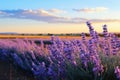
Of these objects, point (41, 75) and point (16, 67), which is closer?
point (41, 75)

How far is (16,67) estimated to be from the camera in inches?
500

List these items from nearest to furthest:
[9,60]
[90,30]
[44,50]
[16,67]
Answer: [90,30] → [44,50] → [16,67] → [9,60]

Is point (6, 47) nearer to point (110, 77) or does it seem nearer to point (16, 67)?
point (16, 67)

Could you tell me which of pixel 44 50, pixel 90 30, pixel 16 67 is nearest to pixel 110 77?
pixel 90 30

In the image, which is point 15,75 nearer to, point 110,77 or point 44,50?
point 44,50

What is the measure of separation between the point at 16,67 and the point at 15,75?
1650 mm

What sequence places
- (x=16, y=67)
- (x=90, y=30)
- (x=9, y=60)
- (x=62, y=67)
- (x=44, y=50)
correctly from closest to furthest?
(x=90, y=30), (x=62, y=67), (x=44, y=50), (x=16, y=67), (x=9, y=60)

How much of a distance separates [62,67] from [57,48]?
61cm

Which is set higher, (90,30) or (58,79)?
(90,30)

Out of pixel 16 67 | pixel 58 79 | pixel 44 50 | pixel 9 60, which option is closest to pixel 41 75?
pixel 58 79

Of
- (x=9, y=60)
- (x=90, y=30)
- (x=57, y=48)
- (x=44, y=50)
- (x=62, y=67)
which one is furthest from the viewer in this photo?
(x=9, y=60)

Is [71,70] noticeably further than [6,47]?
No

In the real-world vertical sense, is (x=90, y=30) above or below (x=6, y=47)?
above

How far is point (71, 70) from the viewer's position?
696 cm
